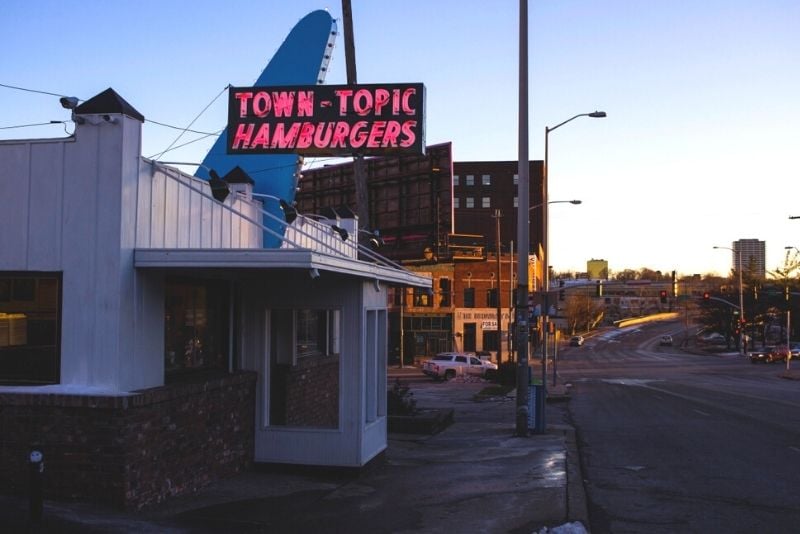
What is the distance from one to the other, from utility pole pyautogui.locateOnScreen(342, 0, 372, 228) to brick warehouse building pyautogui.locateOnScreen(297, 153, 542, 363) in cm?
1212

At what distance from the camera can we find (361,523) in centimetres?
927

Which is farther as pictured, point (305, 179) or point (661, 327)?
point (661, 327)

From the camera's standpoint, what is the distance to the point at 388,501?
10531 millimetres

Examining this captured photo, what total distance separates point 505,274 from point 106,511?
6378 centimetres

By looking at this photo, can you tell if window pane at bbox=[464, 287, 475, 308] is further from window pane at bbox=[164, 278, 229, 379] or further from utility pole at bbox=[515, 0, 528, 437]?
window pane at bbox=[164, 278, 229, 379]

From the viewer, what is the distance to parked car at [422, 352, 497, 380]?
45.8m

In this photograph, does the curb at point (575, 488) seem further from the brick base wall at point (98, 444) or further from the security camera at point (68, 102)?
the security camera at point (68, 102)

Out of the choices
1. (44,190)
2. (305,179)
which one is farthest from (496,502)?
(305,179)

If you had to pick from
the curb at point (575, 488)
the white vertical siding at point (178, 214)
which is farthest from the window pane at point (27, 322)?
the curb at point (575, 488)

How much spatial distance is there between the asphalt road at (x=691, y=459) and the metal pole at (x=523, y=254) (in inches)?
64.5

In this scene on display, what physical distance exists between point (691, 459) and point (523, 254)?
513cm

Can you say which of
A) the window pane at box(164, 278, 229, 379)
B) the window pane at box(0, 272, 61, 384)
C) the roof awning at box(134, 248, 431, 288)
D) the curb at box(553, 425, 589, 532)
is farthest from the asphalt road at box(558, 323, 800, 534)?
the window pane at box(0, 272, 61, 384)

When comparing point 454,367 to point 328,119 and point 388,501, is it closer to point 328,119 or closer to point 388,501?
point 328,119

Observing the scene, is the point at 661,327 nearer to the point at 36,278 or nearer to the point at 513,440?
the point at 513,440
